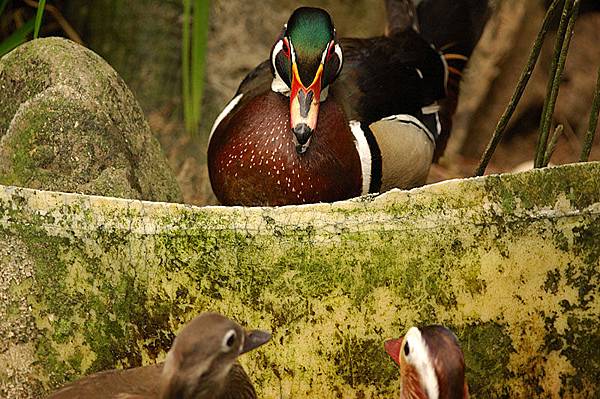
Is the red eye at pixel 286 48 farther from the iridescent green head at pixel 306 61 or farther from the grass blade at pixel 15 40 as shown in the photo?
the grass blade at pixel 15 40

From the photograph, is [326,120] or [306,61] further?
[326,120]

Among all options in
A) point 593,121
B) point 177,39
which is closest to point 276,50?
point 593,121

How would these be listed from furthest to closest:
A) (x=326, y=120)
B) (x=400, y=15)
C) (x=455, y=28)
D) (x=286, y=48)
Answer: (x=455, y=28) → (x=400, y=15) → (x=326, y=120) → (x=286, y=48)

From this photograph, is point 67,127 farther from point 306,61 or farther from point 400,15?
point 400,15

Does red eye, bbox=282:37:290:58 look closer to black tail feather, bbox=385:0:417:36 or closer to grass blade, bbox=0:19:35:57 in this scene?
black tail feather, bbox=385:0:417:36

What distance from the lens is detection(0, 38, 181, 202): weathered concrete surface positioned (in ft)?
7.23

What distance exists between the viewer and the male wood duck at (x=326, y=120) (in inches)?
89.7

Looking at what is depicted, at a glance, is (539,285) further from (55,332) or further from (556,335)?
(55,332)

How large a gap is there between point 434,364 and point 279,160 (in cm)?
99

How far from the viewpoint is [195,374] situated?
1442 millimetres

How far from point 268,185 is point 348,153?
0.23 m

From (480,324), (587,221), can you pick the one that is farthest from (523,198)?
(480,324)

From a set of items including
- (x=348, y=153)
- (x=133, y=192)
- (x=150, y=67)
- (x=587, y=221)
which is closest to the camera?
(x=587, y=221)

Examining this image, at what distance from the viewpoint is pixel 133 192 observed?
2.27 m
